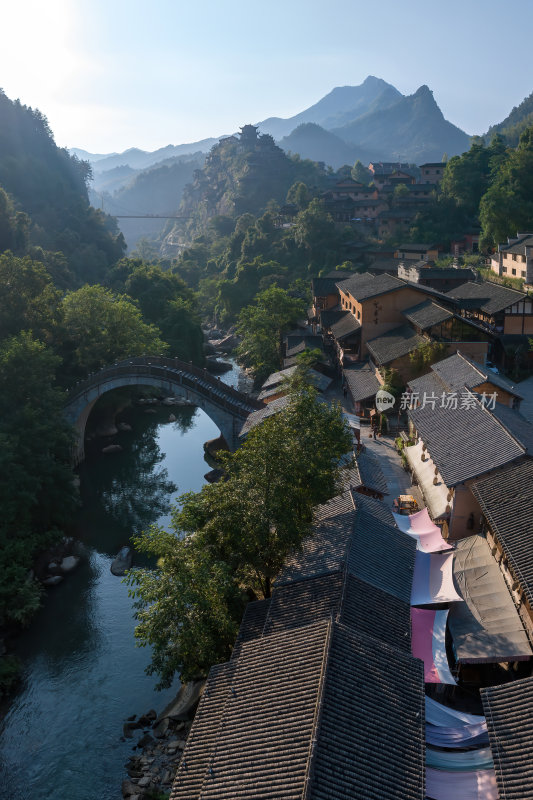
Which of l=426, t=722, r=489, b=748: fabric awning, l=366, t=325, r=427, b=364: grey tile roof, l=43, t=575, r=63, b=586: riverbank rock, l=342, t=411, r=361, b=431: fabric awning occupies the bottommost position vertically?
l=43, t=575, r=63, b=586: riverbank rock

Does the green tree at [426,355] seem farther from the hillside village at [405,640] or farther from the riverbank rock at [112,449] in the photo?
the riverbank rock at [112,449]

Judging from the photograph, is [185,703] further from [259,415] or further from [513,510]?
[259,415]

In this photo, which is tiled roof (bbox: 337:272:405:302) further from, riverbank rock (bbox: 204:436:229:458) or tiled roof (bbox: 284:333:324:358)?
riverbank rock (bbox: 204:436:229:458)

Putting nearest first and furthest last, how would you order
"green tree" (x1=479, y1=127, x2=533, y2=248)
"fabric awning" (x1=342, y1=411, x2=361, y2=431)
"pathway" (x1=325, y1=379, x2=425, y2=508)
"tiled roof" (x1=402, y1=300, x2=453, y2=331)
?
"pathway" (x1=325, y1=379, x2=425, y2=508) → "fabric awning" (x1=342, y1=411, x2=361, y2=431) → "tiled roof" (x1=402, y1=300, x2=453, y2=331) → "green tree" (x1=479, y1=127, x2=533, y2=248)

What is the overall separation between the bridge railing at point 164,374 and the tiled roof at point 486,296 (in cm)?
1777

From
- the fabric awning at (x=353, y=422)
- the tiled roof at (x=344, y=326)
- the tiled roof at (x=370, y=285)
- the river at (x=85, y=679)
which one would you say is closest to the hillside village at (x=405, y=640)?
the fabric awning at (x=353, y=422)

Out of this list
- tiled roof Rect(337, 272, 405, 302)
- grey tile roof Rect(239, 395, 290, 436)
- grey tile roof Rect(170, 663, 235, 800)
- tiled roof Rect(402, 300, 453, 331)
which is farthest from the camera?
tiled roof Rect(337, 272, 405, 302)

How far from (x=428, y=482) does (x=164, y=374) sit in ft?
56.6

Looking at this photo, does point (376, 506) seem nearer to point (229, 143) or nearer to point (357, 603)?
point (357, 603)

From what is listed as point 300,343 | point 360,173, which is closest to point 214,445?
point 300,343

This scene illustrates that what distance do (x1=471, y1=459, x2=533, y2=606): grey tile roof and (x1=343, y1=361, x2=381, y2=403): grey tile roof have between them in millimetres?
15341

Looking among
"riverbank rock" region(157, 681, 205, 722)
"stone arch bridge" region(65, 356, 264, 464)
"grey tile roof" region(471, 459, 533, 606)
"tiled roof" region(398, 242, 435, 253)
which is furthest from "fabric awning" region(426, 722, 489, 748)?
"tiled roof" region(398, 242, 435, 253)

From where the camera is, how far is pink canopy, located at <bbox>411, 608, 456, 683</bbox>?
48.4 ft

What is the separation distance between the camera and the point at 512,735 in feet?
36.9
